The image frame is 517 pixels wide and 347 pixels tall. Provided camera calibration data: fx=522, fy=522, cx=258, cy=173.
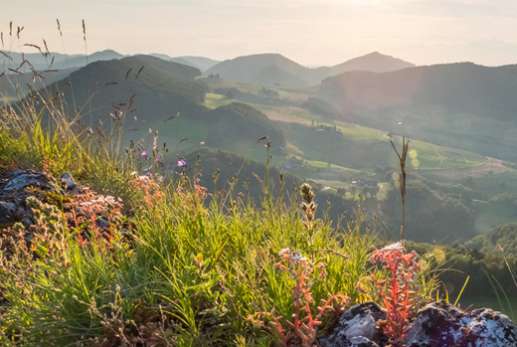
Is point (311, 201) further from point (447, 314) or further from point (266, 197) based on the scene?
point (266, 197)

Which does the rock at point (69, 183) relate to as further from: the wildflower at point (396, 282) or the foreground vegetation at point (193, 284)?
the wildflower at point (396, 282)

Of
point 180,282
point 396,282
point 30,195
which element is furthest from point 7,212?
point 396,282

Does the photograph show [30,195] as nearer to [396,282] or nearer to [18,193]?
[18,193]

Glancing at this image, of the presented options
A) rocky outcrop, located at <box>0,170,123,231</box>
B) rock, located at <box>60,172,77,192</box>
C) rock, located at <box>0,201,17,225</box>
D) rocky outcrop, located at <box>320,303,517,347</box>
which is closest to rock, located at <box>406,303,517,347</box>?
rocky outcrop, located at <box>320,303,517,347</box>

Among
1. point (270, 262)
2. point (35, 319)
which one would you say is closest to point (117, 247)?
point (35, 319)

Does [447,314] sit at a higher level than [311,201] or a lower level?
lower

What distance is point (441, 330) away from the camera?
278 cm

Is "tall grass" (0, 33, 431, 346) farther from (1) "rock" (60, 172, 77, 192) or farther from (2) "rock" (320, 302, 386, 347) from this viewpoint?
(1) "rock" (60, 172, 77, 192)

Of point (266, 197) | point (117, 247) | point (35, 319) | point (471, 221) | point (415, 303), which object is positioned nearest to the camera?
point (415, 303)

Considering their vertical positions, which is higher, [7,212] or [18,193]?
[18,193]

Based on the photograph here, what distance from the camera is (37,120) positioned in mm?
7395

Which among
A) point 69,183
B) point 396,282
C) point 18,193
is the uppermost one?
point 396,282

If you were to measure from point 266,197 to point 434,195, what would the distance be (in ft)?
673

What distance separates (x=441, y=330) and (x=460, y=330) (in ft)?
0.32
